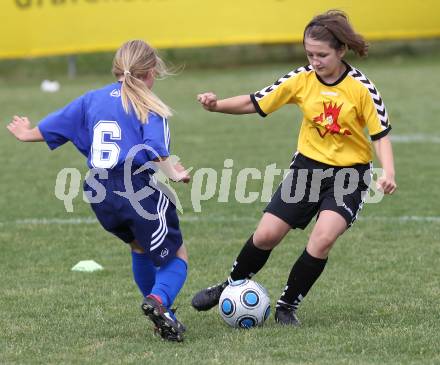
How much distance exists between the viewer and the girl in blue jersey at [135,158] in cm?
513

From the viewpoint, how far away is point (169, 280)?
531 cm

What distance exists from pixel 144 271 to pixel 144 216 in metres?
0.56

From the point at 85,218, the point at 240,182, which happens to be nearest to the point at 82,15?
the point at 240,182

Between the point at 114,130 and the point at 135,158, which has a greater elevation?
the point at 114,130

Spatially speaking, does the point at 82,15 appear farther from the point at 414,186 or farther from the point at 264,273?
the point at 264,273

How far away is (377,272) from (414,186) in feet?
10.5

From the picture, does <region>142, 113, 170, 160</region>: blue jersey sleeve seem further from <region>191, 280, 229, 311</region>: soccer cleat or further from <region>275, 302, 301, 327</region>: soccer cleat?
<region>275, 302, 301, 327</region>: soccer cleat

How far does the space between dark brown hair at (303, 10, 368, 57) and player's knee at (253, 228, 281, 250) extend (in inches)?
42.3

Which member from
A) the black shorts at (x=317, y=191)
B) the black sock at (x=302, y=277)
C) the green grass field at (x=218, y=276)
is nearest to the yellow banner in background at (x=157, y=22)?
the green grass field at (x=218, y=276)

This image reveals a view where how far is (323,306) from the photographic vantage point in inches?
236

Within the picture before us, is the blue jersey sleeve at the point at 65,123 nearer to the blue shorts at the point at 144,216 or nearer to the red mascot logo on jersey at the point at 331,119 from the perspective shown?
the blue shorts at the point at 144,216

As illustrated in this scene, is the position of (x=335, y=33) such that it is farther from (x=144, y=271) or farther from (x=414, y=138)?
(x=414, y=138)

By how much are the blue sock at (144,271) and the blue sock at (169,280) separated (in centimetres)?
24

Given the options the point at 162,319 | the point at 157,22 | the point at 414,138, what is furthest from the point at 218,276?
the point at 157,22
